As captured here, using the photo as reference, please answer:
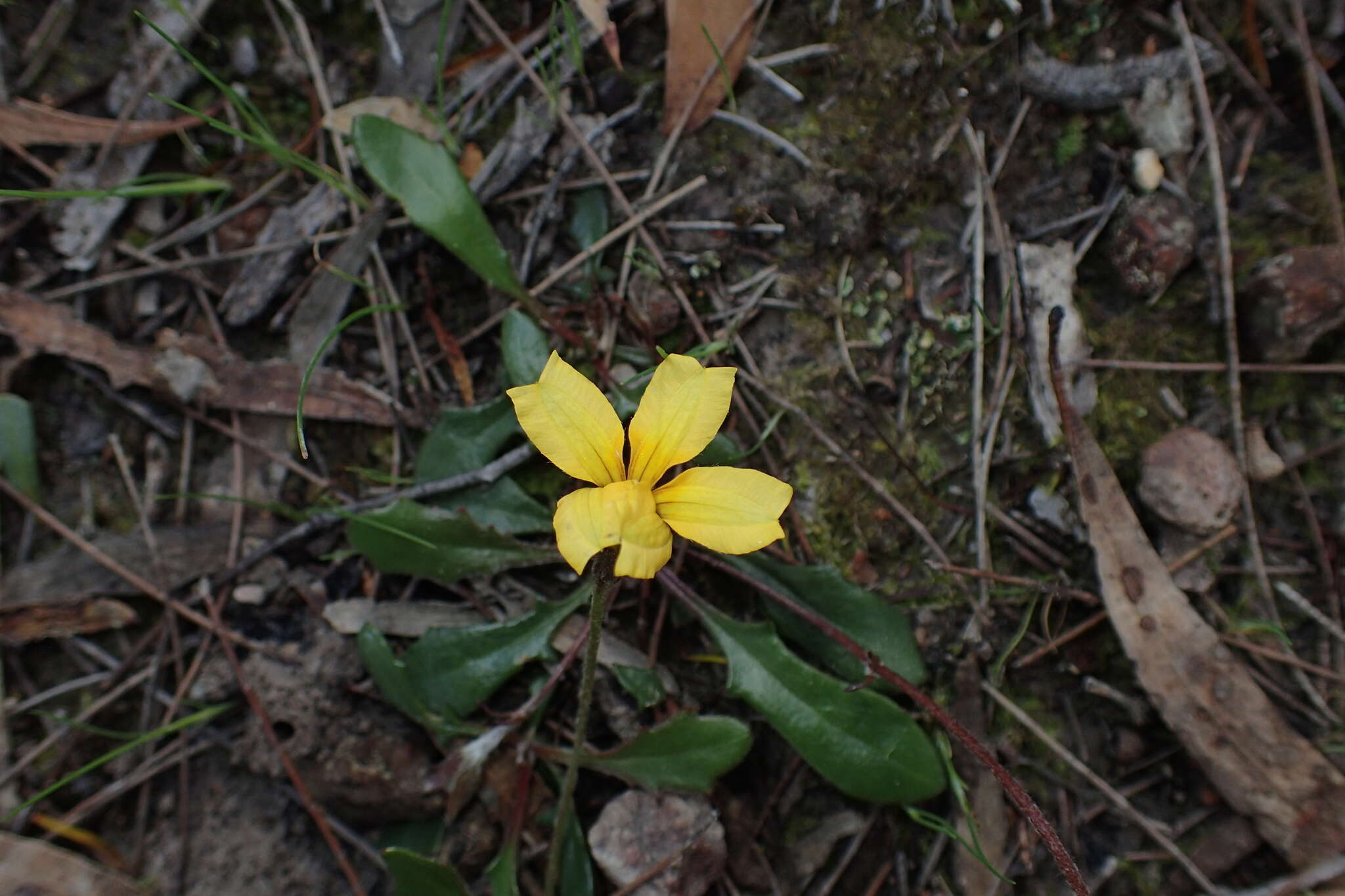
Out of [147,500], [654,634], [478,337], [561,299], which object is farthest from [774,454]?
[147,500]

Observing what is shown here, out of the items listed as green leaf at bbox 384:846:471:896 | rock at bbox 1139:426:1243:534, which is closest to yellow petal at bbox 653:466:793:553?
green leaf at bbox 384:846:471:896

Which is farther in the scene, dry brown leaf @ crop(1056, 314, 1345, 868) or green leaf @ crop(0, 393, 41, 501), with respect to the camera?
green leaf @ crop(0, 393, 41, 501)

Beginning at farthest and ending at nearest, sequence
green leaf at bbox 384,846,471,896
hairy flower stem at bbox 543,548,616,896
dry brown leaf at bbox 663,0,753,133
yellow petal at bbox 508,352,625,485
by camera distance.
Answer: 1. dry brown leaf at bbox 663,0,753,133
2. green leaf at bbox 384,846,471,896
3. hairy flower stem at bbox 543,548,616,896
4. yellow petal at bbox 508,352,625,485

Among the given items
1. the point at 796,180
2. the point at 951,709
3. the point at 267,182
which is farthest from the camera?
the point at 267,182

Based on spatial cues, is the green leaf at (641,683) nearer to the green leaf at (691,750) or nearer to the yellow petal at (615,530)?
the green leaf at (691,750)

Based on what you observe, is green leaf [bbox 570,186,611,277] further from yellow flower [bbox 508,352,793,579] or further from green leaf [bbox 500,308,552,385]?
yellow flower [bbox 508,352,793,579]

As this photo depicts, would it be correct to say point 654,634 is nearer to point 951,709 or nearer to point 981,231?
point 951,709

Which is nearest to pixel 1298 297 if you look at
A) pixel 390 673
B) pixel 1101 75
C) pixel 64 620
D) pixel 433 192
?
pixel 1101 75

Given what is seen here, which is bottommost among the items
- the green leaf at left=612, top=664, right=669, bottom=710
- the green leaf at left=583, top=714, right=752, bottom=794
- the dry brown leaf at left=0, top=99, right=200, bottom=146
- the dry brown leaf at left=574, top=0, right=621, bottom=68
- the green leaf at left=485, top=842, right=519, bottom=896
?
the green leaf at left=485, top=842, right=519, bottom=896
